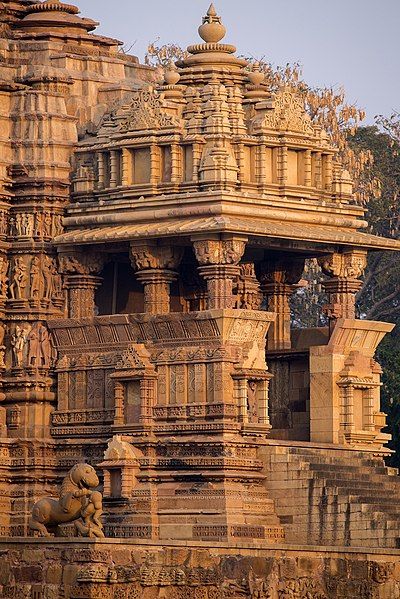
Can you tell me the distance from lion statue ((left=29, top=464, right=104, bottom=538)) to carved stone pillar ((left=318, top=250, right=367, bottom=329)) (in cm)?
715

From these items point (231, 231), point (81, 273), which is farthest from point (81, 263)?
point (231, 231)

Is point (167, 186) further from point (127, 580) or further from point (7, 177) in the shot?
point (127, 580)

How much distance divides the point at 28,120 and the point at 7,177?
114 cm

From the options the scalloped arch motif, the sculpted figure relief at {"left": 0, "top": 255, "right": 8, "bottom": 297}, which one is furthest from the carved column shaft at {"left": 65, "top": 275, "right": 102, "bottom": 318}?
the scalloped arch motif

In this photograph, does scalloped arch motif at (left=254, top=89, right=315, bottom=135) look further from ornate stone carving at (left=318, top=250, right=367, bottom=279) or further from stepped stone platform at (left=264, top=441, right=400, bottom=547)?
stepped stone platform at (left=264, top=441, right=400, bottom=547)

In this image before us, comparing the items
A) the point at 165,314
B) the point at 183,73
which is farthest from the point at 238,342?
the point at 183,73

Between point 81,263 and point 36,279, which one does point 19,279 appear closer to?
point 36,279

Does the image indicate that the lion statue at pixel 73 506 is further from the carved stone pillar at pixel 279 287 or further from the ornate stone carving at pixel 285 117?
the ornate stone carving at pixel 285 117

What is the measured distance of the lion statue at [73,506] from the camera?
52.9 m

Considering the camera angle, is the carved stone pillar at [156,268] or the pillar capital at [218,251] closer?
the pillar capital at [218,251]

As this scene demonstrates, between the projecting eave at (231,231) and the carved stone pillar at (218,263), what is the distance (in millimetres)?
260

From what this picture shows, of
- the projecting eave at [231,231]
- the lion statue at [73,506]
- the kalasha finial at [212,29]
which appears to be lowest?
the lion statue at [73,506]

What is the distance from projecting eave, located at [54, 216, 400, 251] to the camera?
2192 inches

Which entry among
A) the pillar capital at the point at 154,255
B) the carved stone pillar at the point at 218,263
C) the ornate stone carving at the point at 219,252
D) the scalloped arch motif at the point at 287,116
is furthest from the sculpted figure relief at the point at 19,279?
the scalloped arch motif at the point at 287,116
